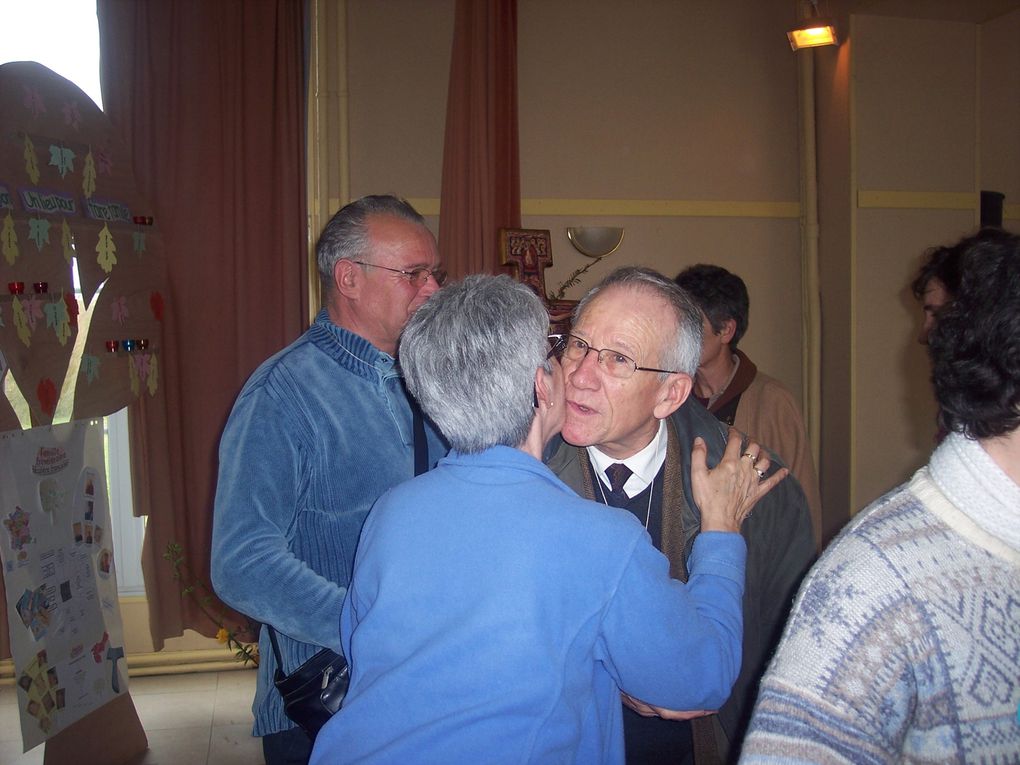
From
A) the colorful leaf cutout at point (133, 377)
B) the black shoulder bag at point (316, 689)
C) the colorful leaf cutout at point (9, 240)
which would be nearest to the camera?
the black shoulder bag at point (316, 689)

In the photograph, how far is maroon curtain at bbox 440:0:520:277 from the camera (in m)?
3.83

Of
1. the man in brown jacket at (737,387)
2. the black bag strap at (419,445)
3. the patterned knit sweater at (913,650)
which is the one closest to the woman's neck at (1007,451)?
the patterned knit sweater at (913,650)

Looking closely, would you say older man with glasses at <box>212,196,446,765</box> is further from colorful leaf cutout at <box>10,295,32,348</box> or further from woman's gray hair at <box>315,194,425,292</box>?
colorful leaf cutout at <box>10,295,32,348</box>

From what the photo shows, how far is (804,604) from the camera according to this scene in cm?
Answer: 100

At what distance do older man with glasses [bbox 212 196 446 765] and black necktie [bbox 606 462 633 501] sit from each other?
38 centimetres

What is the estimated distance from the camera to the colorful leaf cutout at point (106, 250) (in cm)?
287

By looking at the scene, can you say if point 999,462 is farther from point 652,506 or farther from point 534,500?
point 652,506

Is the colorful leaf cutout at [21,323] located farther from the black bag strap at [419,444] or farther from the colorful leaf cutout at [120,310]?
the black bag strap at [419,444]

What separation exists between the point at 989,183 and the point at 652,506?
4105 millimetres

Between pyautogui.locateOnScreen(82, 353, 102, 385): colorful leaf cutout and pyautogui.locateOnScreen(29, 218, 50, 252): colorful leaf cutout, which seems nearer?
pyautogui.locateOnScreen(29, 218, 50, 252): colorful leaf cutout

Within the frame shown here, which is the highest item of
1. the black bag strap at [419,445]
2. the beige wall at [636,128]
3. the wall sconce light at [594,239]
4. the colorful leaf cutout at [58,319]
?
the beige wall at [636,128]

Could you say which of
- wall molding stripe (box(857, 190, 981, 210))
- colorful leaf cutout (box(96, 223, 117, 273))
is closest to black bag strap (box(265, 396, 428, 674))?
colorful leaf cutout (box(96, 223, 117, 273))

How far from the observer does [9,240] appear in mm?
2506

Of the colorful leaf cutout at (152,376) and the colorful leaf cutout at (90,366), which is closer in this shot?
the colorful leaf cutout at (90,366)
